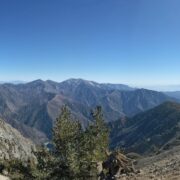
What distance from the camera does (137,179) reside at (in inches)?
1794

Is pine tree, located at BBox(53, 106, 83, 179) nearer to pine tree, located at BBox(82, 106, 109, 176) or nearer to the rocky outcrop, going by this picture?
pine tree, located at BBox(82, 106, 109, 176)

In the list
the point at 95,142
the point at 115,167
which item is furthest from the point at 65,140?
the point at 115,167

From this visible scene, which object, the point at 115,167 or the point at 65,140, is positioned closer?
the point at 115,167

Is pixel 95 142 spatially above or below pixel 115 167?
above

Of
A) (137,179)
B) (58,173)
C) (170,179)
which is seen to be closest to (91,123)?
(58,173)

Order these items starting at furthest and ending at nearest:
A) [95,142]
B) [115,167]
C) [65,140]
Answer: [95,142] → [65,140] → [115,167]

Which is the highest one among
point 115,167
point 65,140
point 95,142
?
point 65,140

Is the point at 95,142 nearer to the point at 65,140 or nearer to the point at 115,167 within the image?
the point at 65,140

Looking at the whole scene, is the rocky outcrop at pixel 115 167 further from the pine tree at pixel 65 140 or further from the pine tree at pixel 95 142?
the pine tree at pixel 65 140

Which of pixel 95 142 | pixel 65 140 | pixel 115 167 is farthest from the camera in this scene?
pixel 95 142

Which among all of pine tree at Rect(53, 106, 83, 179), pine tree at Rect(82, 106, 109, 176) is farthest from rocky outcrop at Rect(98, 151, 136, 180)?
pine tree at Rect(53, 106, 83, 179)

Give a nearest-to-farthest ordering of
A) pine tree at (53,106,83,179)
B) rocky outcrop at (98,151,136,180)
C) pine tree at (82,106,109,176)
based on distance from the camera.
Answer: rocky outcrop at (98,151,136,180), pine tree at (53,106,83,179), pine tree at (82,106,109,176)

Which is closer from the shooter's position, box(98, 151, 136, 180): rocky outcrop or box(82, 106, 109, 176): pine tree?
box(98, 151, 136, 180): rocky outcrop

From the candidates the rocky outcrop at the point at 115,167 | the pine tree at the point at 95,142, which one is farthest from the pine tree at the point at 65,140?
the rocky outcrop at the point at 115,167
